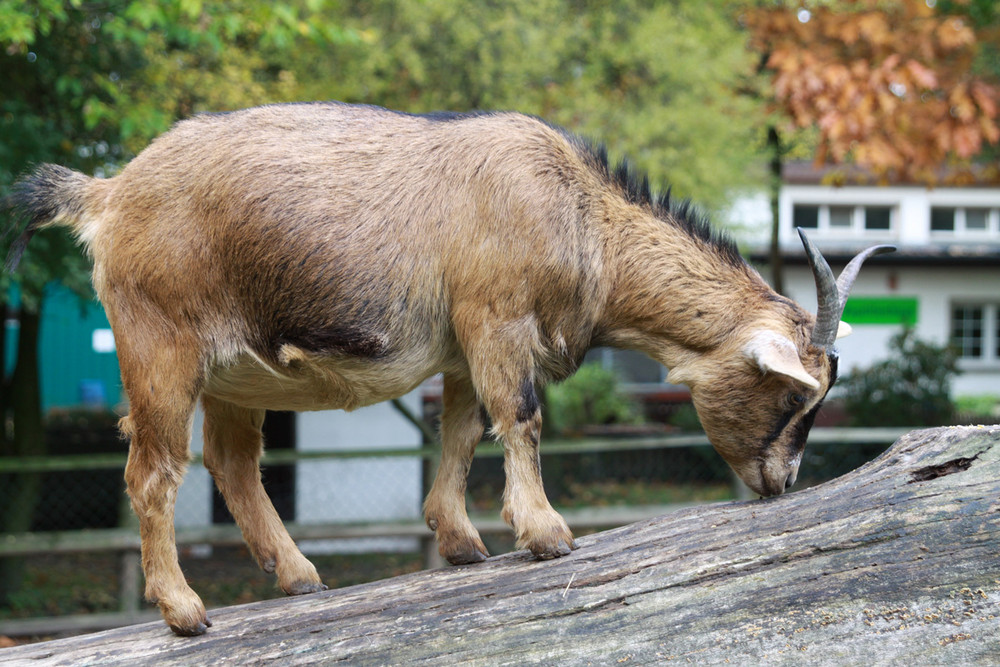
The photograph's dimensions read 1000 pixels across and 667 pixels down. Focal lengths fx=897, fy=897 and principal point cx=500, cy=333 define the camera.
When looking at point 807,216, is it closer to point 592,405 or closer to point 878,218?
point 878,218

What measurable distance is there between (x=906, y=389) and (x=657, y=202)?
9973mm

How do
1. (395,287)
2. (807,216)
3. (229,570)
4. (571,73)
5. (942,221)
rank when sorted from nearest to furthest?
(395,287)
(229,570)
(571,73)
(807,216)
(942,221)

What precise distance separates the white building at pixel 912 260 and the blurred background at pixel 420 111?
9347mm

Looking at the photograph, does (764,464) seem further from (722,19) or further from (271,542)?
(722,19)

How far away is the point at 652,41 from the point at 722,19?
73.9 inches

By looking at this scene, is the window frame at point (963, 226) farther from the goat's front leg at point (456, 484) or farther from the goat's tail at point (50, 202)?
the goat's tail at point (50, 202)

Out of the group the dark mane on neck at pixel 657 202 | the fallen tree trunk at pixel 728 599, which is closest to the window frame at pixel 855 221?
the dark mane on neck at pixel 657 202

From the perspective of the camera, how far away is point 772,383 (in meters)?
3.81

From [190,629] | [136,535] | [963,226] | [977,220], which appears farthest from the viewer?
[977,220]

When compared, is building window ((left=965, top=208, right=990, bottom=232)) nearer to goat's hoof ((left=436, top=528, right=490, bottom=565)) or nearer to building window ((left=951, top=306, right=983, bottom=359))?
building window ((left=951, top=306, right=983, bottom=359))

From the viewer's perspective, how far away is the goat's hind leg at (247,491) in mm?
4199

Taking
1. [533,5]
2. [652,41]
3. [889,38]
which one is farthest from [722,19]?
[889,38]

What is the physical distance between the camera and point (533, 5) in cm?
1054

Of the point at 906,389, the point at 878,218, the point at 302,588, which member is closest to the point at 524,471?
the point at 302,588
